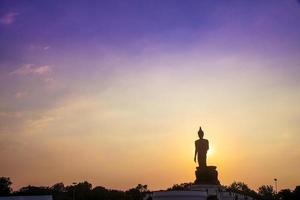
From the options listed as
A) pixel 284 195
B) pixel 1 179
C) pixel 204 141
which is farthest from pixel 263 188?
pixel 204 141

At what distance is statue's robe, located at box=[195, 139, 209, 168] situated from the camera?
41.2 meters

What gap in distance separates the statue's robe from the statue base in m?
1.47

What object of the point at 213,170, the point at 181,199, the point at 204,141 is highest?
the point at 204,141

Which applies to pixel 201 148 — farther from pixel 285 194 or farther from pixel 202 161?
pixel 285 194

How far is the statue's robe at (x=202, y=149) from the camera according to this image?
41172 mm

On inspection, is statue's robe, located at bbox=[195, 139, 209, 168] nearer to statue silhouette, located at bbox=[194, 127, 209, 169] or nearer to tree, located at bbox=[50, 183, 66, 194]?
statue silhouette, located at bbox=[194, 127, 209, 169]

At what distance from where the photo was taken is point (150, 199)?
35.6 meters

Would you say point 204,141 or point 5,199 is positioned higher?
point 204,141

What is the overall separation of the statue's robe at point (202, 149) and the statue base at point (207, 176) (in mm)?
1471

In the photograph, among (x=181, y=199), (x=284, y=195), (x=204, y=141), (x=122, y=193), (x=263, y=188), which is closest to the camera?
(x=181, y=199)

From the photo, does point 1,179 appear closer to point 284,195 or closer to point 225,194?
point 284,195

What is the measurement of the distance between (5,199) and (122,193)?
5622cm

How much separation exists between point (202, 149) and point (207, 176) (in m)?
3.50

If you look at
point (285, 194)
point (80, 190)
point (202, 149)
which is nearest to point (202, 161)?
point (202, 149)
